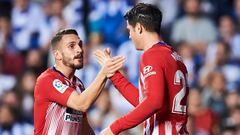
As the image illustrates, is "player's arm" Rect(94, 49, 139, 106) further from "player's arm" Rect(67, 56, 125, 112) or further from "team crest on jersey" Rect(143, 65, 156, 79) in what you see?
"team crest on jersey" Rect(143, 65, 156, 79)

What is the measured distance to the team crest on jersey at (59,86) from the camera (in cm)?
685

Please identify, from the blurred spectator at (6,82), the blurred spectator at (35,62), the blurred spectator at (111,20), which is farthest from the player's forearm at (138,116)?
the blurred spectator at (6,82)

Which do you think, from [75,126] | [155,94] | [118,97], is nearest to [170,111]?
[155,94]

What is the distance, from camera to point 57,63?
712cm

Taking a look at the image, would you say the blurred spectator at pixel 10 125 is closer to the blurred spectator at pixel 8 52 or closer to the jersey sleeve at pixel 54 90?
the blurred spectator at pixel 8 52

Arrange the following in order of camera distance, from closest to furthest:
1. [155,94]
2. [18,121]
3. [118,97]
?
[155,94] → [118,97] → [18,121]

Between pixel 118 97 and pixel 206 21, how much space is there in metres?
1.89

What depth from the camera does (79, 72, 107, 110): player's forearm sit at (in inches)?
262

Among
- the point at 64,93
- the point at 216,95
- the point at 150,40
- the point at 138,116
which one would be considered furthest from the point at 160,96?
the point at 216,95

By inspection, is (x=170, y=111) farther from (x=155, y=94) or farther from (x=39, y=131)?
(x=39, y=131)

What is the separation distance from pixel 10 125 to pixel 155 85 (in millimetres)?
7134

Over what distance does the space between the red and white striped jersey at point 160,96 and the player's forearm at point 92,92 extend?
35 cm

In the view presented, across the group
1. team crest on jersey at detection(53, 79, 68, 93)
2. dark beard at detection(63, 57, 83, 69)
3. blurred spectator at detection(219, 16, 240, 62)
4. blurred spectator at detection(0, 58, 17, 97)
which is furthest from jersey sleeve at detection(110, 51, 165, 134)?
Result: blurred spectator at detection(0, 58, 17, 97)

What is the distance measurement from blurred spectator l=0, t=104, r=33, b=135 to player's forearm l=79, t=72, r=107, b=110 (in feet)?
21.0
